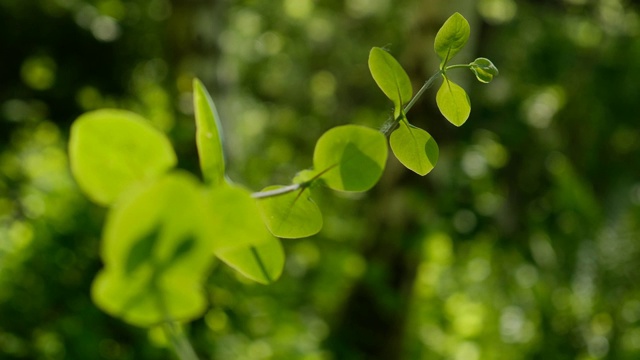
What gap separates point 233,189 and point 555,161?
2.13 meters

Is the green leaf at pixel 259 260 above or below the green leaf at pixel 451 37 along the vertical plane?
below

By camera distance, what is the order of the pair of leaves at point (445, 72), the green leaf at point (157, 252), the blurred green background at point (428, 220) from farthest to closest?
the blurred green background at point (428, 220)
the pair of leaves at point (445, 72)
the green leaf at point (157, 252)

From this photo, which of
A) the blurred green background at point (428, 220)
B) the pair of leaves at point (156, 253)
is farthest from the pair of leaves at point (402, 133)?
the blurred green background at point (428, 220)

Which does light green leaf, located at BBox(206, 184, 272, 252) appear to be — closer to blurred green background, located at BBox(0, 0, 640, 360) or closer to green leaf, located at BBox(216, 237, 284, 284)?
green leaf, located at BBox(216, 237, 284, 284)

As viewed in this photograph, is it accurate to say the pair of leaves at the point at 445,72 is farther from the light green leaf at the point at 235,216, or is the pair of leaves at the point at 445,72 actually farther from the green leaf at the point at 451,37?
the light green leaf at the point at 235,216

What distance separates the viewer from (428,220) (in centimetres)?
165

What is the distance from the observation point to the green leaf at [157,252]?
123mm

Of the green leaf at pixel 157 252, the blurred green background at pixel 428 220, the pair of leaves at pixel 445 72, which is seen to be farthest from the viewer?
the blurred green background at pixel 428 220

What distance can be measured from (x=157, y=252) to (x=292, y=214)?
0.09 metres

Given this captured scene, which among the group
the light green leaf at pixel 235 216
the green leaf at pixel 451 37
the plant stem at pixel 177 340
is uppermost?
the light green leaf at pixel 235 216

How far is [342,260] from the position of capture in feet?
5.57

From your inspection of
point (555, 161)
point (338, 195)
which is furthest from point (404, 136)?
point (338, 195)

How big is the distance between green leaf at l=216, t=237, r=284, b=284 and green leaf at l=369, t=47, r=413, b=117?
0.06 meters

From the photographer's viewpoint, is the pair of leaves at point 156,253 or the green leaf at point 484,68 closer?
the pair of leaves at point 156,253
